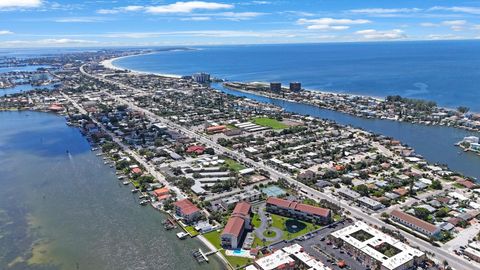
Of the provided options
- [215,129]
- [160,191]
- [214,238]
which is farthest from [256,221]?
[215,129]

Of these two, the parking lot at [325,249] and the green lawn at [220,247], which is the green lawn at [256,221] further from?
the parking lot at [325,249]

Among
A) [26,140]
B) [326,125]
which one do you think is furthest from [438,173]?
[26,140]

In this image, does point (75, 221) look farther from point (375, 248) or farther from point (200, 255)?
point (375, 248)

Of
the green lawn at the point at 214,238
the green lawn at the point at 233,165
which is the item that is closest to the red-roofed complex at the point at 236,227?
the green lawn at the point at 214,238

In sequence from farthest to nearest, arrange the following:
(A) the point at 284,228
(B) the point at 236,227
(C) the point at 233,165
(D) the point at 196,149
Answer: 1. (D) the point at 196,149
2. (C) the point at 233,165
3. (A) the point at 284,228
4. (B) the point at 236,227

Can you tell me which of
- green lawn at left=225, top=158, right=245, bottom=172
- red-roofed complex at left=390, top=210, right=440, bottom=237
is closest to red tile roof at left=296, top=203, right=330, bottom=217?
red-roofed complex at left=390, top=210, right=440, bottom=237

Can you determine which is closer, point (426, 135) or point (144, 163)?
point (144, 163)

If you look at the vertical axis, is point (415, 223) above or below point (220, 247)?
above

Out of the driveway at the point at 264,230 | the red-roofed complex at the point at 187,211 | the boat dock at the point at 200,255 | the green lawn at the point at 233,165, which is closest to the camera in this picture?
the boat dock at the point at 200,255
